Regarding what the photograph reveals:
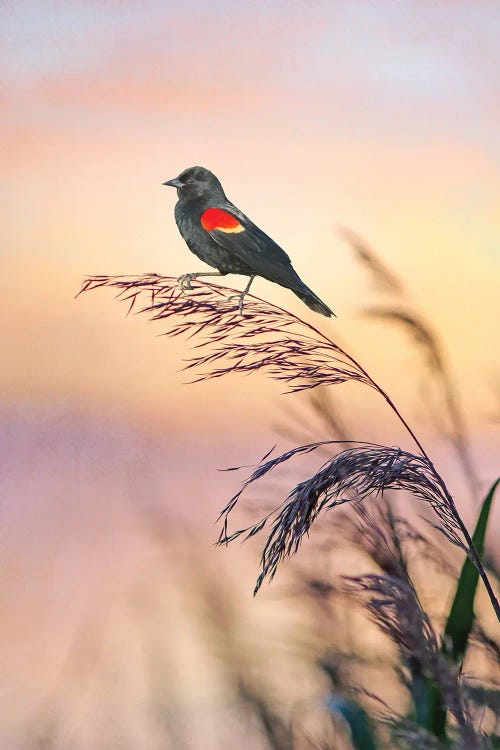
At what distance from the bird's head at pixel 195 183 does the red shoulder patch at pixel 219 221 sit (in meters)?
0.07

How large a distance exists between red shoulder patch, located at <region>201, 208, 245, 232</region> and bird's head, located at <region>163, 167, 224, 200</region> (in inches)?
2.6

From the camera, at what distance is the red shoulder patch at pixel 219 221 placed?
181cm

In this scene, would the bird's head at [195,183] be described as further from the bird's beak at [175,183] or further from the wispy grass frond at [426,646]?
the wispy grass frond at [426,646]

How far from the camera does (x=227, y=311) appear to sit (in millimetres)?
1468

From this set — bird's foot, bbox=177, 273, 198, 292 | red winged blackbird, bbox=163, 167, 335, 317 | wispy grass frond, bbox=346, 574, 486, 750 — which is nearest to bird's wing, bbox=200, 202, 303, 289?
red winged blackbird, bbox=163, 167, 335, 317

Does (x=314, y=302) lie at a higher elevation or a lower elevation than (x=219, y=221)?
lower

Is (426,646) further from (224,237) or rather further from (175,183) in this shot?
(175,183)

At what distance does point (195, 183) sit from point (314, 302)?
1.26 ft

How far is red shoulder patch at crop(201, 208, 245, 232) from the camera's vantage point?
1.81m

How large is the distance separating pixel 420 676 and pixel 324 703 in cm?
14

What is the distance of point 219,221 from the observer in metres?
1.83

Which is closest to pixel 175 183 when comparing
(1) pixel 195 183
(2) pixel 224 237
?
(1) pixel 195 183

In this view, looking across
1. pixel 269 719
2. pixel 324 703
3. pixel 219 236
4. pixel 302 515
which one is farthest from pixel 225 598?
pixel 219 236

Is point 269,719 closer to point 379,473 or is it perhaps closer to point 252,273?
point 379,473
